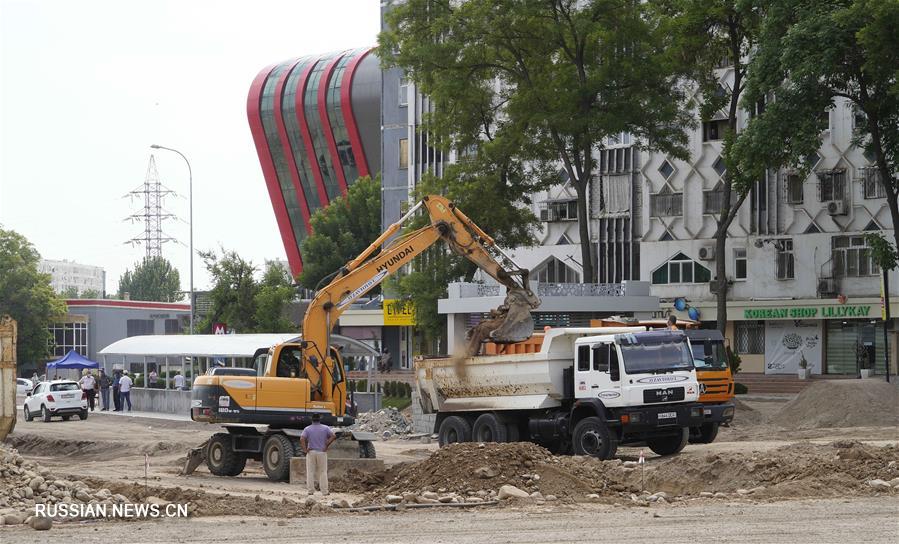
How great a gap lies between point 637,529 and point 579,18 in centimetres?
3214

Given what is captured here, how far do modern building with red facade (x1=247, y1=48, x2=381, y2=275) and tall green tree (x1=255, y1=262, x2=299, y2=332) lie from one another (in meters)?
18.6

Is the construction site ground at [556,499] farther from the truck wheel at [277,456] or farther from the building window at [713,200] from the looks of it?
the building window at [713,200]

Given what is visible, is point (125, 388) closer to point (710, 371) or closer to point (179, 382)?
point (179, 382)

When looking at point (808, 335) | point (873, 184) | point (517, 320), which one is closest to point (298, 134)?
point (808, 335)

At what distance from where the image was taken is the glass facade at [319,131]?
90.1 m

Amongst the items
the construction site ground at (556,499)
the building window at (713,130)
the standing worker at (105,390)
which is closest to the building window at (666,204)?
the building window at (713,130)

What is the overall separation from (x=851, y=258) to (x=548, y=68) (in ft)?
48.8

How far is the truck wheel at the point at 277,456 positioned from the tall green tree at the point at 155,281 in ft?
413

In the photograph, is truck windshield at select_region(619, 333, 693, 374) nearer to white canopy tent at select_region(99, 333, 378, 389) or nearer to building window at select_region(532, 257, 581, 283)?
white canopy tent at select_region(99, 333, 378, 389)

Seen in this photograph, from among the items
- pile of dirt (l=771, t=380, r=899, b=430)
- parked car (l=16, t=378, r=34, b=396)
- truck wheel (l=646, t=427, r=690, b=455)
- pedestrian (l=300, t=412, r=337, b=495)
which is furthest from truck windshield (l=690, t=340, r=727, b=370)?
parked car (l=16, t=378, r=34, b=396)

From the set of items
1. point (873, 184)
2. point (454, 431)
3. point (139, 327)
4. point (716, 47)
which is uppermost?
point (716, 47)

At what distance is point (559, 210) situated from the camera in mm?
62188

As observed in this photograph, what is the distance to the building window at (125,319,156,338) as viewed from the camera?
11006 centimetres

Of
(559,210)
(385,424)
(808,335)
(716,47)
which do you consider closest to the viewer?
(385,424)
